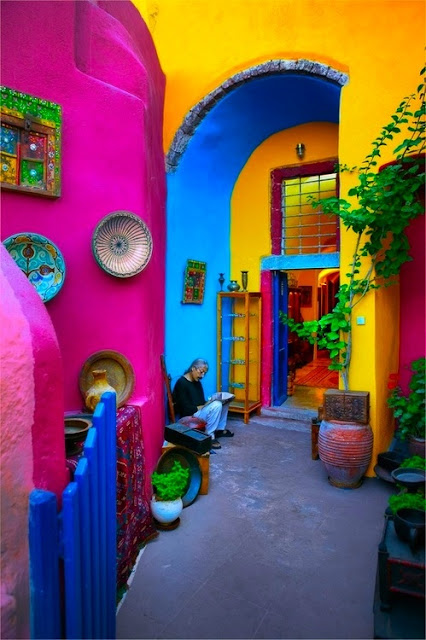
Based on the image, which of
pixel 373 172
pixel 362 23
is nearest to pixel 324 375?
pixel 373 172

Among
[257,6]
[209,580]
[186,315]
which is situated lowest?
[209,580]

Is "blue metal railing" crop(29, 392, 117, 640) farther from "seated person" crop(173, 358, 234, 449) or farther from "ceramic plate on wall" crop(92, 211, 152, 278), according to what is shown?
"seated person" crop(173, 358, 234, 449)

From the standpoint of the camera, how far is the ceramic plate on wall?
356 centimetres

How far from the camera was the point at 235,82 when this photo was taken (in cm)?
522

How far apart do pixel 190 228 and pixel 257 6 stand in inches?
112

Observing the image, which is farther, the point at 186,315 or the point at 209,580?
the point at 186,315

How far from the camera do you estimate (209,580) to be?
9.07 ft

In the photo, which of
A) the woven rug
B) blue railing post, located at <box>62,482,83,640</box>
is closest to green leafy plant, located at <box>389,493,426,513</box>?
blue railing post, located at <box>62,482,83,640</box>

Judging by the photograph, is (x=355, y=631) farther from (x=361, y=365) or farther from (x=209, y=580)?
(x=361, y=365)

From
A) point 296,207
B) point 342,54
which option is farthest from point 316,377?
point 342,54

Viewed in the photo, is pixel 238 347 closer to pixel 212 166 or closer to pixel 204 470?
pixel 212 166

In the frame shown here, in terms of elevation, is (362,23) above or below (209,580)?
above

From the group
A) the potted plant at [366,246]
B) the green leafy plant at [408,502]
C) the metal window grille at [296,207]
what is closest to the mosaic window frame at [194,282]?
the metal window grille at [296,207]

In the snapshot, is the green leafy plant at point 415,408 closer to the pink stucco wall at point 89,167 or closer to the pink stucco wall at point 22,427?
the pink stucco wall at point 89,167
